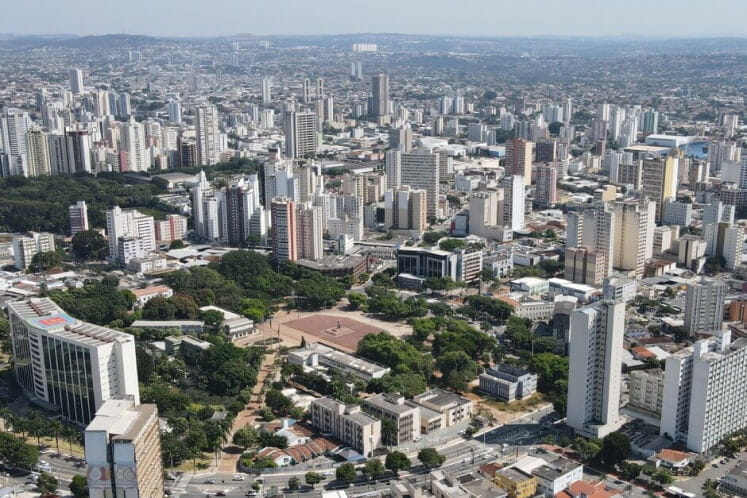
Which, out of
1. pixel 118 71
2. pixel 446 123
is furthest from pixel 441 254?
pixel 118 71

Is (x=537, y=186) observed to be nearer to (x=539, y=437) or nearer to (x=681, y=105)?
(x=539, y=437)

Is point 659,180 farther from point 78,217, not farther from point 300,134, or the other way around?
point 78,217

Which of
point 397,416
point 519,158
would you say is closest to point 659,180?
point 519,158

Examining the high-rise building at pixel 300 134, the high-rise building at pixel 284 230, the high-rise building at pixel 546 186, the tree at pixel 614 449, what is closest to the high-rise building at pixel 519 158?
the high-rise building at pixel 546 186

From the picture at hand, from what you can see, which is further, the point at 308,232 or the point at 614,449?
the point at 308,232

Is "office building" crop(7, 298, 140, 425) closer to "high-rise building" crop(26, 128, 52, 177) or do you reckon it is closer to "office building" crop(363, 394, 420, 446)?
"office building" crop(363, 394, 420, 446)

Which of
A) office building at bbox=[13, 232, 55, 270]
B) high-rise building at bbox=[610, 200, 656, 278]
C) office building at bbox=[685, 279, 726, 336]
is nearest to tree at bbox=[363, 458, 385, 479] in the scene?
office building at bbox=[685, 279, 726, 336]

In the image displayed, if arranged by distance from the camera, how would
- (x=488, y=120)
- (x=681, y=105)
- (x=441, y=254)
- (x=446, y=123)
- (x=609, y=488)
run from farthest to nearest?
(x=681, y=105) → (x=488, y=120) → (x=446, y=123) → (x=441, y=254) → (x=609, y=488)
